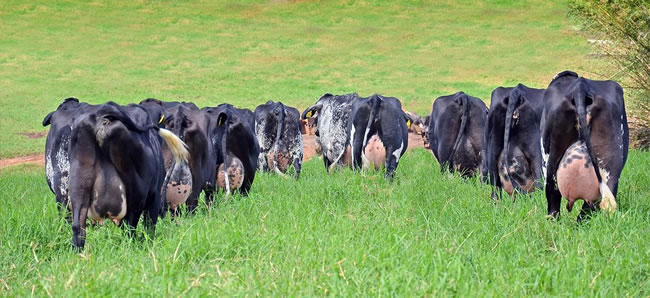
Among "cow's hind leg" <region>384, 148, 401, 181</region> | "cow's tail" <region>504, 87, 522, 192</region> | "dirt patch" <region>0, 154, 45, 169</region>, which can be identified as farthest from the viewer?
"dirt patch" <region>0, 154, 45, 169</region>

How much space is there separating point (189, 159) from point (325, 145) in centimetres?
496

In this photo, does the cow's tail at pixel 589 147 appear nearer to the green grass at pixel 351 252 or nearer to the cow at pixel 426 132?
the green grass at pixel 351 252

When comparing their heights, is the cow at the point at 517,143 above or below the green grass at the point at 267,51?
above

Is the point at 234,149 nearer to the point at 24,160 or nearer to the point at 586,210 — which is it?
the point at 586,210

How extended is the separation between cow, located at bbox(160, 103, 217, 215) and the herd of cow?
0.01 m

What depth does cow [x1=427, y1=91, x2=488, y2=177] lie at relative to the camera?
11.6 m

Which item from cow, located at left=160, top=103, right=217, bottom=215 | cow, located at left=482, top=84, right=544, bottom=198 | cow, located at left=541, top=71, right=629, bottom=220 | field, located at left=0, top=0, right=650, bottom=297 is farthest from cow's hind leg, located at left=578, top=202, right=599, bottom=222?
cow, located at left=160, top=103, right=217, bottom=215

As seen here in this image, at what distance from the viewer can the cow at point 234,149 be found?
1054 cm

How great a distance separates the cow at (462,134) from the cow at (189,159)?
3519 mm

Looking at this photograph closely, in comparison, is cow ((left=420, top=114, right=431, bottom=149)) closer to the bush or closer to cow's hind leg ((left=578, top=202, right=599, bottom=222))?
the bush

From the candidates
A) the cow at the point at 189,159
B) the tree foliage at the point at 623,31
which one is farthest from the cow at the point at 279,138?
the tree foliage at the point at 623,31

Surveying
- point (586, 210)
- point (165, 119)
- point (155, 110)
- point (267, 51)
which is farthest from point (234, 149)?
point (267, 51)

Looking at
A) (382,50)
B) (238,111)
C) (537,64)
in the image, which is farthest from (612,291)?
(382,50)

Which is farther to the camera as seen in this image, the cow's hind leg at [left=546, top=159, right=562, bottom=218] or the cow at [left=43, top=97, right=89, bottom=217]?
the cow at [left=43, top=97, right=89, bottom=217]
